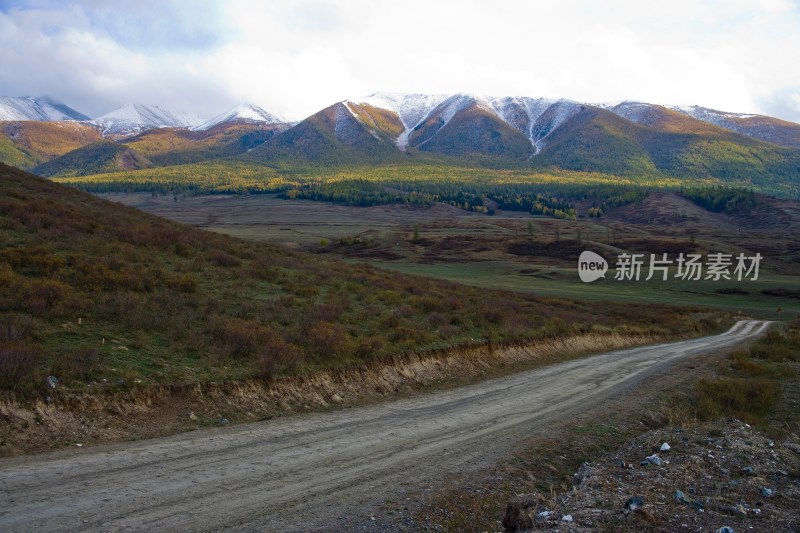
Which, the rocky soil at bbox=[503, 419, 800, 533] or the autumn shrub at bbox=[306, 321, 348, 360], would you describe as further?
the autumn shrub at bbox=[306, 321, 348, 360]

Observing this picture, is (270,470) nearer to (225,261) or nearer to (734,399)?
(734,399)

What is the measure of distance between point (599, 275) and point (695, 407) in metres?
91.9

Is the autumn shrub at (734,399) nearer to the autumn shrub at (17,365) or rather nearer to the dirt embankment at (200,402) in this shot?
the dirt embankment at (200,402)

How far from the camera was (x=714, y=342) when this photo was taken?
41.5m

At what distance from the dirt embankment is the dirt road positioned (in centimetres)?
76

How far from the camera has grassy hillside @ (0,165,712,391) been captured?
1503 centimetres

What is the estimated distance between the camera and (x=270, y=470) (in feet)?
35.2
